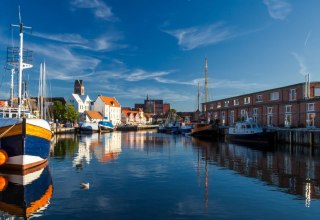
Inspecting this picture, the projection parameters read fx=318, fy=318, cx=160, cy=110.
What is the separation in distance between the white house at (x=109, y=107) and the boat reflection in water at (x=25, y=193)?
129471 mm

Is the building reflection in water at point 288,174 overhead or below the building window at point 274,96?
below

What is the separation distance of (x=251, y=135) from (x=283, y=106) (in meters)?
10.3

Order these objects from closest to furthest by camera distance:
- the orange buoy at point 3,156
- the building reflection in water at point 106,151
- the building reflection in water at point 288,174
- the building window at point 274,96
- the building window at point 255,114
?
the building reflection in water at point 288,174, the orange buoy at point 3,156, the building reflection in water at point 106,151, the building window at point 274,96, the building window at point 255,114

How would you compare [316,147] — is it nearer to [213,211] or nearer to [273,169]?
[273,169]

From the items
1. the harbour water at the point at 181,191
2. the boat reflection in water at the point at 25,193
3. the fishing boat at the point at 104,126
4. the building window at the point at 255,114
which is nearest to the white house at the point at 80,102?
the fishing boat at the point at 104,126

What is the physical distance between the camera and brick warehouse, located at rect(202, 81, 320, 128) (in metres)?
57.9

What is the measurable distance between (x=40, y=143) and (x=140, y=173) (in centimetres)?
866

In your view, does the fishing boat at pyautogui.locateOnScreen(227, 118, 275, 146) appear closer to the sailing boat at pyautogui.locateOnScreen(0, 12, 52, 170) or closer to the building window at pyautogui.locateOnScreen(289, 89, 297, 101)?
the building window at pyautogui.locateOnScreen(289, 89, 297, 101)

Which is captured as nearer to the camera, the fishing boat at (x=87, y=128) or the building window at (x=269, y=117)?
the building window at (x=269, y=117)

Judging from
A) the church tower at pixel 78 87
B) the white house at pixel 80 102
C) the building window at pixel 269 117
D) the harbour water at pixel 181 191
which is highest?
the church tower at pixel 78 87

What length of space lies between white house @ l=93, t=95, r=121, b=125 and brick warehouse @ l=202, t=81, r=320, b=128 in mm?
78346

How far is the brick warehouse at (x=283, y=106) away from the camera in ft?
190

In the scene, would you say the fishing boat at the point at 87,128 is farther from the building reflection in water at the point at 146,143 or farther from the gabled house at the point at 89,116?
the gabled house at the point at 89,116

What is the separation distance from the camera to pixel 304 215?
15.4 m
